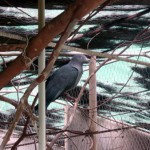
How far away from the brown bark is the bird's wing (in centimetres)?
68

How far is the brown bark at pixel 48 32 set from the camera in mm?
828

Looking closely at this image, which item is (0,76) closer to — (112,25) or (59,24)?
(59,24)

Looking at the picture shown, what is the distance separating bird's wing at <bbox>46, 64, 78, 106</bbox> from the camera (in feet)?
5.56

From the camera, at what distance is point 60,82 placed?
1.78m

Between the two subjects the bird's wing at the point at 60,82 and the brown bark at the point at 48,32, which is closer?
the brown bark at the point at 48,32

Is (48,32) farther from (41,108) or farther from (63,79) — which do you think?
(63,79)

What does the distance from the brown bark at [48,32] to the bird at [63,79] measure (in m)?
0.68

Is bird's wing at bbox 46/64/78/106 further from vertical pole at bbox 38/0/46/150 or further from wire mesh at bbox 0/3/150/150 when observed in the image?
wire mesh at bbox 0/3/150/150

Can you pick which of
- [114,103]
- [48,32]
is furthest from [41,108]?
[114,103]

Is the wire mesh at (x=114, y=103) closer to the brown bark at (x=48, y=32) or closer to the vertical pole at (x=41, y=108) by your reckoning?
the vertical pole at (x=41, y=108)

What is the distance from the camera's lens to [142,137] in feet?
10.7

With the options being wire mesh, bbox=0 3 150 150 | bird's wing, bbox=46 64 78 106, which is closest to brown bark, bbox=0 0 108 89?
bird's wing, bbox=46 64 78 106

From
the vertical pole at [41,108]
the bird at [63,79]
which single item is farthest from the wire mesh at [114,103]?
the vertical pole at [41,108]

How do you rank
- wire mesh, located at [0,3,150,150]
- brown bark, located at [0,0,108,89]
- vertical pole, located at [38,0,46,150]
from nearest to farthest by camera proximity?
brown bark, located at [0,0,108,89]
vertical pole, located at [38,0,46,150]
wire mesh, located at [0,3,150,150]
